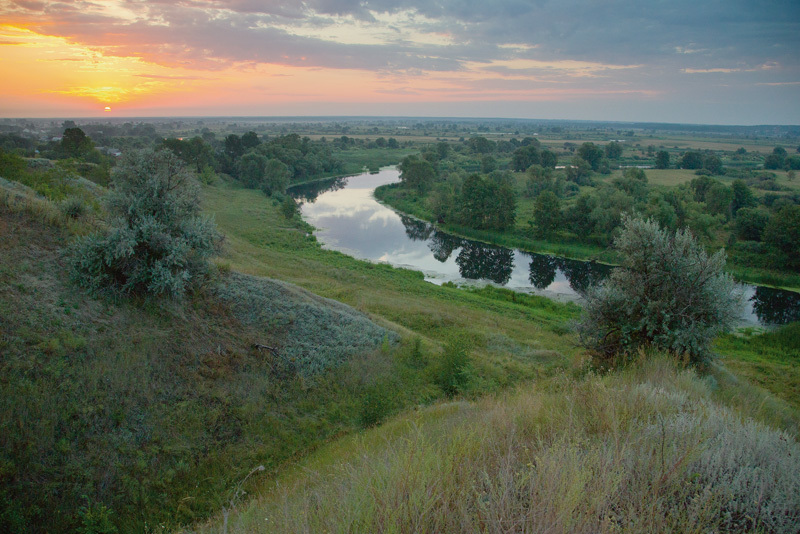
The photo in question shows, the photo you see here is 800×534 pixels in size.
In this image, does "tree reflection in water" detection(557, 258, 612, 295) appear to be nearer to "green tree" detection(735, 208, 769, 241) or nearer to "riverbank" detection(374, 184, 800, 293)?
"riverbank" detection(374, 184, 800, 293)

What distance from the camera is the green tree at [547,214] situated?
46.2 meters

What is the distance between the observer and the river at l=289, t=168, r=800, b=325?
32094mm

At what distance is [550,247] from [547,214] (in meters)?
4.68

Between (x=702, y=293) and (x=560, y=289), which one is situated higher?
(x=702, y=293)

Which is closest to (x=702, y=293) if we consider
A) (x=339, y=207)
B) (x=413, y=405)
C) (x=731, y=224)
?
(x=413, y=405)

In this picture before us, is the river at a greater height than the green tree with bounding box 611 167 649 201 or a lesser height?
lesser

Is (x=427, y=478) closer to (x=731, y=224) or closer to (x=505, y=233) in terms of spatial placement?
(x=505, y=233)

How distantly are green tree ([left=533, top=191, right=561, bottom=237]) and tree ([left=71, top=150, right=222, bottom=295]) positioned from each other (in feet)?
132

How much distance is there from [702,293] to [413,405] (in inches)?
342

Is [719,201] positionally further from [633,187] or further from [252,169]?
[252,169]

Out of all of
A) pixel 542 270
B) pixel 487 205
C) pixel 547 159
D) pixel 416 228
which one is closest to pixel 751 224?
pixel 542 270

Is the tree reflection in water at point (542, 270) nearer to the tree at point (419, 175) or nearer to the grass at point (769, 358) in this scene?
the grass at point (769, 358)

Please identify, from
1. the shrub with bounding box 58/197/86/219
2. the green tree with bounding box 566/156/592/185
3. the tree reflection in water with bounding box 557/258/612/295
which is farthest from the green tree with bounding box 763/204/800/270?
the shrub with bounding box 58/197/86/219

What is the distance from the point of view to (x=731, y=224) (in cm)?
4522
